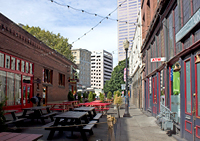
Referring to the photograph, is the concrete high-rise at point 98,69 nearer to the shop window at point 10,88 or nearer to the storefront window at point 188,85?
the shop window at point 10,88

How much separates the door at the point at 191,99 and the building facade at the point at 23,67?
39.3 feet

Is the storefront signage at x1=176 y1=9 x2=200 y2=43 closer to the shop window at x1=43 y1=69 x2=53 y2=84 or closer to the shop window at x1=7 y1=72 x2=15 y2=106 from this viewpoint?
the shop window at x1=7 y1=72 x2=15 y2=106

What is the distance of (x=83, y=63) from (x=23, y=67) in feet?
252

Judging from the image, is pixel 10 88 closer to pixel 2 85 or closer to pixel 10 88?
pixel 10 88

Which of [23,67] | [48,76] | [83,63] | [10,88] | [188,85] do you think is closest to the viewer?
[188,85]

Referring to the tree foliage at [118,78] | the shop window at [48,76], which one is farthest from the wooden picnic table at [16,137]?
the tree foliage at [118,78]

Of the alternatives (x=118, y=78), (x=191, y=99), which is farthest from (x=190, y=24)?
(x=118, y=78)

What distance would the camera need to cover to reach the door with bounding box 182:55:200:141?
6016 millimetres

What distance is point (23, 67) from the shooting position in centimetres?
1880

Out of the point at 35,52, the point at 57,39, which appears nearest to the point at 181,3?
the point at 35,52

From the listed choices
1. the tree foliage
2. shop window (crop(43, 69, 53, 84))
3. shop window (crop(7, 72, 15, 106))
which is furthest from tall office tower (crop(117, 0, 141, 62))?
shop window (crop(7, 72, 15, 106))

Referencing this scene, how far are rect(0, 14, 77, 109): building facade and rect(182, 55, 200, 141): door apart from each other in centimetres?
1199

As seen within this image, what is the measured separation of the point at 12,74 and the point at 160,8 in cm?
1270

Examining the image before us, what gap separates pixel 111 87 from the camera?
225ft
